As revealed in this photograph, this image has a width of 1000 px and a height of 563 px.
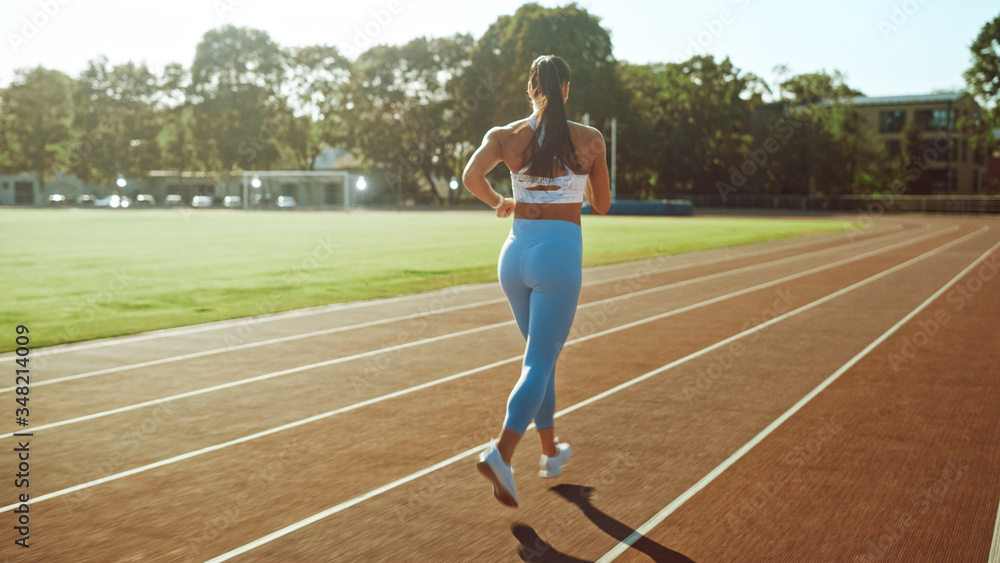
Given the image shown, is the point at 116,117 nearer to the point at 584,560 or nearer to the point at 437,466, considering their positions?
the point at 437,466

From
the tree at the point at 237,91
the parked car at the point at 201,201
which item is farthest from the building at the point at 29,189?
the tree at the point at 237,91

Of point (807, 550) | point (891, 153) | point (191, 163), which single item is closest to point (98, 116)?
point (191, 163)

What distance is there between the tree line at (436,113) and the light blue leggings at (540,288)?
163 feet

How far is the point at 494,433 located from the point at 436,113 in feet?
220

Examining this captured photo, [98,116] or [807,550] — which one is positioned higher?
[98,116]

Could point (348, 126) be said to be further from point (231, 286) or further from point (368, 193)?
point (231, 286)

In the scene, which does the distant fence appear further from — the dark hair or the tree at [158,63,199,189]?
the dark hair

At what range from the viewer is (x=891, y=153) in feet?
248

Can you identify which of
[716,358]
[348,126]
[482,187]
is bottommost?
[716,358]

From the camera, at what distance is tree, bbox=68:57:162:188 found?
273 ft

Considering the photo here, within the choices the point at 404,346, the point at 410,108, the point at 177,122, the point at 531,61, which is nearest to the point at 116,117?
the point at 177,122

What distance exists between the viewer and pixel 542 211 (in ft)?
12.9

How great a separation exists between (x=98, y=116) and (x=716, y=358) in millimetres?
88789

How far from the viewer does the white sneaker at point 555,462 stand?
173 inches
